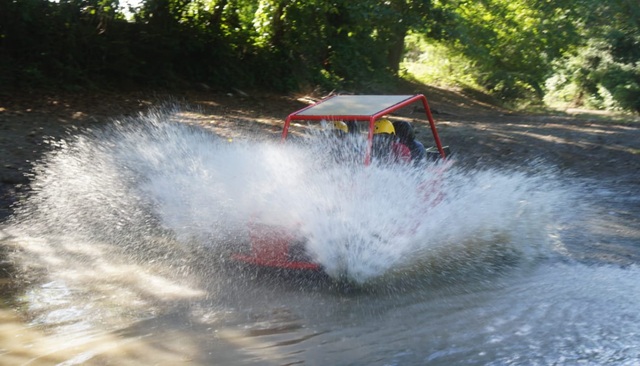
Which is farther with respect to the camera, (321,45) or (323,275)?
(321,45)

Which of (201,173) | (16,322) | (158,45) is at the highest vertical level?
(158,45)

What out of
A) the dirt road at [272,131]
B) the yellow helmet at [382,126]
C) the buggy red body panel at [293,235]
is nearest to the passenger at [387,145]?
the yellow helmet at [382,126]

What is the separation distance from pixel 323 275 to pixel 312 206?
1.91 ft

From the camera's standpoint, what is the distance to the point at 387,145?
6656mm

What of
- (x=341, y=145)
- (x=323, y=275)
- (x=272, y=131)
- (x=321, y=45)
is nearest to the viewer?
(x=323, y=275)

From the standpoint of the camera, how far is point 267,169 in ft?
21.8

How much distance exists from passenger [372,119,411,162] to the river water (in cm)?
21

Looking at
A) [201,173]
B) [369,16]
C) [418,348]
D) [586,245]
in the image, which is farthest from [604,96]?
[418,348]

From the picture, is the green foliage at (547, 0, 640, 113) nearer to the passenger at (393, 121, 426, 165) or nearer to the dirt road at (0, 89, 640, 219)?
the dirt road at (0, 89, 640, 219)

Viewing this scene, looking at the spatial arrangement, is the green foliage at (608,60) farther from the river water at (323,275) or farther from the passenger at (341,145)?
the passenger at (341,145)

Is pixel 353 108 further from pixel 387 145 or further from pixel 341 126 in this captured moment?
pixel 387 145

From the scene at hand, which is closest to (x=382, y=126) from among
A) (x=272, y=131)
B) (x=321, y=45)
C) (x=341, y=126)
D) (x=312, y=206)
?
(x=341, y=126)

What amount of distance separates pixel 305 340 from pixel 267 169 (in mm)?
2118

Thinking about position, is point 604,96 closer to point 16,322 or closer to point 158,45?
point 158,45
